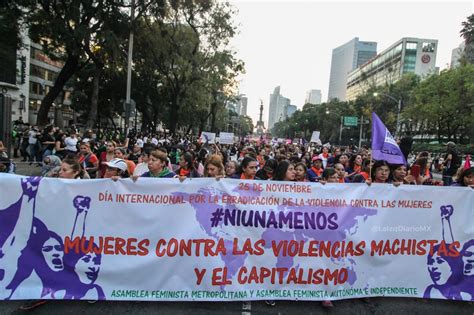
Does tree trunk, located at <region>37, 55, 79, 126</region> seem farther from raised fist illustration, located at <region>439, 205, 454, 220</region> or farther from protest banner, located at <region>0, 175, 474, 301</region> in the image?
raised fist illustration, located at <region>439, 205, 454, 220</region>

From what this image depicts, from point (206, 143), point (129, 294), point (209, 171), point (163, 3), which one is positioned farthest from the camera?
point (163, 3)

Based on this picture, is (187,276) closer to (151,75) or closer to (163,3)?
(163,3)

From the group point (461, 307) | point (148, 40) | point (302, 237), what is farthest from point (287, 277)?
point (148, 40)

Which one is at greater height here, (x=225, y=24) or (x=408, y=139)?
(x=225, y=24)

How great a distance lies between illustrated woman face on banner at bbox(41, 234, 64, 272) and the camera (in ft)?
11.6

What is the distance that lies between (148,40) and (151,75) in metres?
8.37

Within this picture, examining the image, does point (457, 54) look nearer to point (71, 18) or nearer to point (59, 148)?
point (71, 18)

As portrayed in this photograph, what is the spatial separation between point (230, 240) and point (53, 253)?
1.79m

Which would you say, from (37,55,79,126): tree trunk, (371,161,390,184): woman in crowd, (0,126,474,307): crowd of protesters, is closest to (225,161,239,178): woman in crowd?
(0,126,474,307): crowd of protesters

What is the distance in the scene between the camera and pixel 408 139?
9461mm

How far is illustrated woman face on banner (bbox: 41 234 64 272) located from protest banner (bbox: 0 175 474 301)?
0.03 feet

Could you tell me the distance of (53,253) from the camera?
3535 millimetres

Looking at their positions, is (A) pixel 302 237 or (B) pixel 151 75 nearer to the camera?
(A) pixel 302 237

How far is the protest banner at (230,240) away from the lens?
11.6ft
